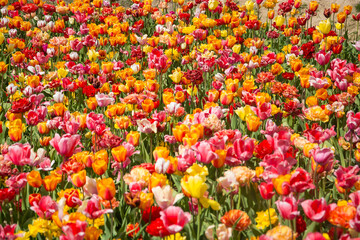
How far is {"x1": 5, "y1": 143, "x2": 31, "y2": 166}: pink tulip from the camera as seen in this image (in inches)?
86.3

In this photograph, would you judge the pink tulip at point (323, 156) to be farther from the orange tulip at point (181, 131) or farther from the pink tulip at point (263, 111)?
the pink tulip at point (263, 111)

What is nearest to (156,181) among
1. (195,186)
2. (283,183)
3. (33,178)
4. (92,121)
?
(195,186)

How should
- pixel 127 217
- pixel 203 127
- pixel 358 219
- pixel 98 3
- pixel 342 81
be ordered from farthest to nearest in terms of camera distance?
1. pixel 98 3
2. pixel 342 81
3. pixel 203 127
4. pixel 127 217
5. pixel 358 219

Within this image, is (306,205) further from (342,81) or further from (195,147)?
(342,81)

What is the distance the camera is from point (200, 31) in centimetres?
510

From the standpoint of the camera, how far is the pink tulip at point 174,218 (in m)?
1.48

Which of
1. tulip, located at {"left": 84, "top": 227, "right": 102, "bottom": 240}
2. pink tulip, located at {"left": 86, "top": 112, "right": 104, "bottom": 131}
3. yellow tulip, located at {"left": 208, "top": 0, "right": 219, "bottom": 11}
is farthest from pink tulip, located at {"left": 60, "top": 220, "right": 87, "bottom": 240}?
yellow tulip, located at {"left": 208, "top": 0, "right": 219, "bottom": 11}

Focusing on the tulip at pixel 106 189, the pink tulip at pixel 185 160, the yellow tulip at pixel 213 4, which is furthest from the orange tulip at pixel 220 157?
the yellow tulip at pixel 213 4

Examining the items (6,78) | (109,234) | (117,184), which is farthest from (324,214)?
(6,78)

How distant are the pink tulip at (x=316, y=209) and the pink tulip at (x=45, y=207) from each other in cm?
104

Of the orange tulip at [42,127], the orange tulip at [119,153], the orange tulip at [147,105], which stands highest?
the orange tulip at [119,153]

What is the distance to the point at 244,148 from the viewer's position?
2156 mm

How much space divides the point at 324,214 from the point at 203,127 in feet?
3.67

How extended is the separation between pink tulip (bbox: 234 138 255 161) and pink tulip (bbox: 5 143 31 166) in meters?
1.10
